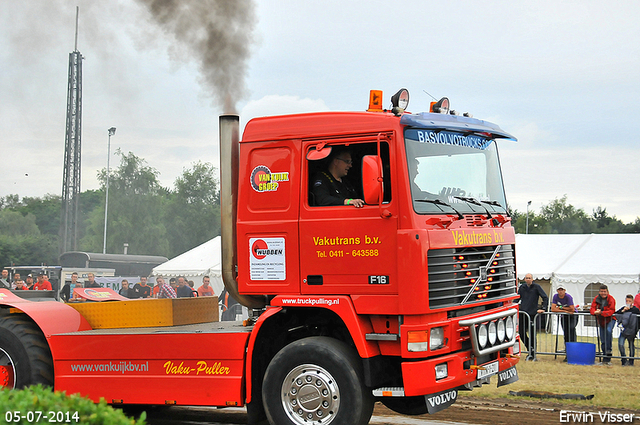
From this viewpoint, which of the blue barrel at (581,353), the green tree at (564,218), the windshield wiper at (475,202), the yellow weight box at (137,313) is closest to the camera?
the windshield wiper at (475,202)

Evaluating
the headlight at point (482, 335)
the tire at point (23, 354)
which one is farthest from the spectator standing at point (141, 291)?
the headlight at point (482, 335)

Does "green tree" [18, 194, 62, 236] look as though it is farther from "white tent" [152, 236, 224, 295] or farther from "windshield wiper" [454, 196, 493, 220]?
"windshield wiper" [454, 196, 493, 220]

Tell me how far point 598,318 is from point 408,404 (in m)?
10.4

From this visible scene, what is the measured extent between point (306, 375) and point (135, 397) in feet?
6.66

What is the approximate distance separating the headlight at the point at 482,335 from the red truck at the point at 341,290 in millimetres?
25

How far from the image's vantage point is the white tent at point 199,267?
25297 mm

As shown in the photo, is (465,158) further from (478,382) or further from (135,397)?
(135,397)

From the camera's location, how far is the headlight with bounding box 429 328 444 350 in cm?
623

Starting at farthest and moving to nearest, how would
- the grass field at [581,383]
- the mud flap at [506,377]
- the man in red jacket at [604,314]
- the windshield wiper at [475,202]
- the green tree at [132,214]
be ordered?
the green tree at [132,214] → the man in red jacket at [604,314] → the grass field at [581,383] → the mud flap at [506,377] → the windshield wiper at [475,202]

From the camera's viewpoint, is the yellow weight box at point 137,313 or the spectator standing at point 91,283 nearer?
the yellow weight box at point 137,313

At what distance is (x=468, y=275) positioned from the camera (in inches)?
262

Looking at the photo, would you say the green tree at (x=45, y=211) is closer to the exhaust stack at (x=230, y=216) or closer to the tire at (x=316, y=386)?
the exhaust stack at (x=230, y=216)

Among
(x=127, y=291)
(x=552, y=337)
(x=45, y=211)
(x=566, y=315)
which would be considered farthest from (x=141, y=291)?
(x=45, y=211)

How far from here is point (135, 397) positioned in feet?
23.6
